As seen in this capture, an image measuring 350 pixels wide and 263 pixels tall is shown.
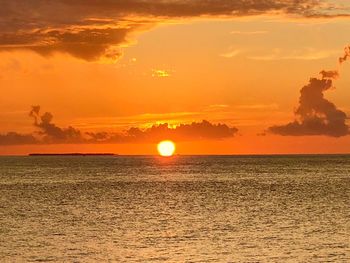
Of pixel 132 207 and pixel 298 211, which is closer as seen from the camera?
pixel 298 211

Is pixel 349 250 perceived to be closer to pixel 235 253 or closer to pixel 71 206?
pixel 235 253

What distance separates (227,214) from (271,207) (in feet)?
41.9

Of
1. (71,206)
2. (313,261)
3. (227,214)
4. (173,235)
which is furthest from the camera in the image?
(71,206)

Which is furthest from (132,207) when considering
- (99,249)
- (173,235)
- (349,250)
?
(349,250)

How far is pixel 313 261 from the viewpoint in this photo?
52312mm

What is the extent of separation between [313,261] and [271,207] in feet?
156

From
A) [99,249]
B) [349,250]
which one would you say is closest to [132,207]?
[99,249]

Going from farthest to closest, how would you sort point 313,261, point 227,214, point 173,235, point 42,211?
point 42,211 → point 227,214 → point 173,235 → point 313,261

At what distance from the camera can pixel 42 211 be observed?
95.4 metres

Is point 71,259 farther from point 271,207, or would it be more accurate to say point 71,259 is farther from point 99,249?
point 271,207

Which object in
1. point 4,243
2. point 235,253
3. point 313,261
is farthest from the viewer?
point 4,243

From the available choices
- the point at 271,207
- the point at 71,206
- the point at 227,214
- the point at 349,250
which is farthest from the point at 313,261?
the point at 71,206

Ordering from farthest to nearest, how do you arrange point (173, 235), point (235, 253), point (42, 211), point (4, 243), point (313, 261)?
point (42, 211)
point (173, 235)
point (4, 243)
point (235, 253)
point (313, 261)

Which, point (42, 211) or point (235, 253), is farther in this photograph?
point (42, 211)
